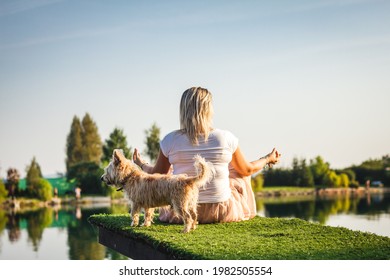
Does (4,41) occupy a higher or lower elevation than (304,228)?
higher

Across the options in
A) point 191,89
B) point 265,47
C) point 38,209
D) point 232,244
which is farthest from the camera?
point 38,209

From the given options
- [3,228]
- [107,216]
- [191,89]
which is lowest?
[3,228]

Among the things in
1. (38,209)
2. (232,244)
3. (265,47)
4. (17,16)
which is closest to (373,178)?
(265,47)

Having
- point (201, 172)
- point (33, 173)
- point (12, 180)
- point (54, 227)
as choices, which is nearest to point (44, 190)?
point (33, 173)

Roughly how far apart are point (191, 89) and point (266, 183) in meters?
27.2

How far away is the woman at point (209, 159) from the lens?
4.42 metres

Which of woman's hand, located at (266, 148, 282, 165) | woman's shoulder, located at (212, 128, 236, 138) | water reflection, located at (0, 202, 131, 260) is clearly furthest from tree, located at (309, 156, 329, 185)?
woman's shoulder, located at (212, 128, 236, 138)

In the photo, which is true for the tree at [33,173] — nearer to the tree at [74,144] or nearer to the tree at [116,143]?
the tree at [74,144]

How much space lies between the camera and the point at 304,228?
15.4ft

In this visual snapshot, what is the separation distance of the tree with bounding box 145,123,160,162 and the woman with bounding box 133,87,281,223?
26.5m

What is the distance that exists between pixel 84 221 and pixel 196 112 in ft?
72.6

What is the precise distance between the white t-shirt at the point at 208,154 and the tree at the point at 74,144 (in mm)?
26728
